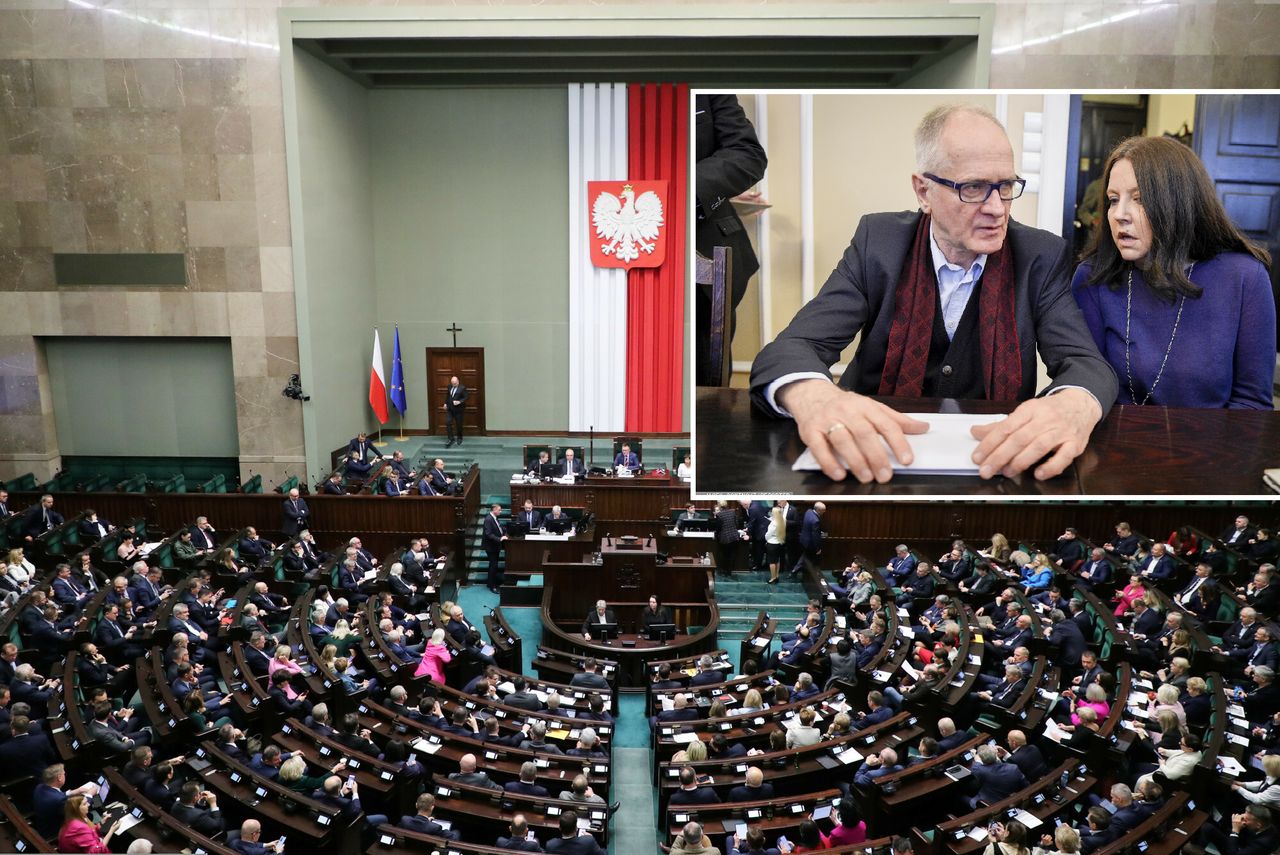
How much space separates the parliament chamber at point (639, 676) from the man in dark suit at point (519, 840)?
0.10ft

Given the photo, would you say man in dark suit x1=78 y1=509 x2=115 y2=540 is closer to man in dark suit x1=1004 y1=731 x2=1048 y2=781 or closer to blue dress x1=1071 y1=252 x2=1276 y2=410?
man in dark suit x1=1004 y1=731 x2=1048 y2=781

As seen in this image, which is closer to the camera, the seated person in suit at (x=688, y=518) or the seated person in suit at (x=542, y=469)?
the seated person in suit at (x=688, y=518)

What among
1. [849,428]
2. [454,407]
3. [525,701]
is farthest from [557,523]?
[849,428]

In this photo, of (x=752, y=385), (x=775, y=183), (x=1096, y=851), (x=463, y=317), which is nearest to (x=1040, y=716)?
(x=1096, y=851)

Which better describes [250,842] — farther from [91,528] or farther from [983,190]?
[91,528]

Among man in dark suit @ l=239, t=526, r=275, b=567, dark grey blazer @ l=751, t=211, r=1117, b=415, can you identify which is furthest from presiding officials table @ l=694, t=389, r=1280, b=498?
man in dark suit @ l=239, t=526, r=275, b=567

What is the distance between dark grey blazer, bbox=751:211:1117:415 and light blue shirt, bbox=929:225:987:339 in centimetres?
16

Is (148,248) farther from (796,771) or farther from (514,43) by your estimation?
(796,771)

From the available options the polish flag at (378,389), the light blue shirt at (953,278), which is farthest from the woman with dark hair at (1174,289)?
the polish flag at (378,389)

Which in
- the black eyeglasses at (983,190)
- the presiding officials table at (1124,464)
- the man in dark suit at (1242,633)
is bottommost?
the man in dark suit at (1242,633)

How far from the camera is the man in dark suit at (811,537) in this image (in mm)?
12656

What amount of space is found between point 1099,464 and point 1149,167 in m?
1.55

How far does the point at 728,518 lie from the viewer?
12883mm

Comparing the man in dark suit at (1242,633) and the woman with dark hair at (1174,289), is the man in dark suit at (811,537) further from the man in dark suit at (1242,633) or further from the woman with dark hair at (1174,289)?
the woman with dark hair at (1174,289)
